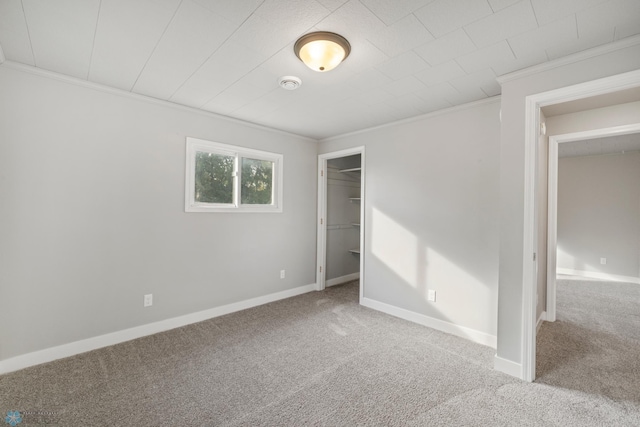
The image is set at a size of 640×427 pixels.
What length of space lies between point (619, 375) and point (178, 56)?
4.17 m

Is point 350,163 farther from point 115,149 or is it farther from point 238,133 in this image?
point 115,149

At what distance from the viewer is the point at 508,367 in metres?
2.22

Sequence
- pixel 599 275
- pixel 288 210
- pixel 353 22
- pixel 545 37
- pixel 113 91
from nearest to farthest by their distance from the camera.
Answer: pixel 353 22 → pixel 545 37 → pixel 113 91 → pixel 288 210 → pixel 599 275

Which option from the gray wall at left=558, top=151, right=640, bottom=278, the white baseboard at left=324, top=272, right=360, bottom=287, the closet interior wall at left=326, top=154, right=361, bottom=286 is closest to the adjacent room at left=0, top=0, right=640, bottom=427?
the white baseboard at left=324, top=272, right=360, bottom=287

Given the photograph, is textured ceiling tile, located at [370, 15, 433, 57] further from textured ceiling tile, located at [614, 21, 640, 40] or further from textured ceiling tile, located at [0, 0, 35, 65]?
textured ceiling tile, located at [0, 0, 35, 65]

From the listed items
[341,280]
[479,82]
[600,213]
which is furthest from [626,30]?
[600,213]

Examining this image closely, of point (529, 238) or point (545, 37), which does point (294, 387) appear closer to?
point (529, 238)

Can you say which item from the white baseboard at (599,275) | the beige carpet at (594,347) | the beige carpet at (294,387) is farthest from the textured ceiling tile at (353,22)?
the white baseboard at (599,275)

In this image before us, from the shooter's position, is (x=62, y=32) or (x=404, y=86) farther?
(x=404, y=86)

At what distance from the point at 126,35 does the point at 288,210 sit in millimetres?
2703

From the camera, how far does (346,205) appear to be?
511 cm

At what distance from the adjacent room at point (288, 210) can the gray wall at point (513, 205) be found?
1cm

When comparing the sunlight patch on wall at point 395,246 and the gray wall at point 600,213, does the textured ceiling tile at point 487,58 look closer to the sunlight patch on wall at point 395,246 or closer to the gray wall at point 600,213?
the sunlight patch on wall at point 395,246

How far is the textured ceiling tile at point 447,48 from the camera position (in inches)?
69.8
